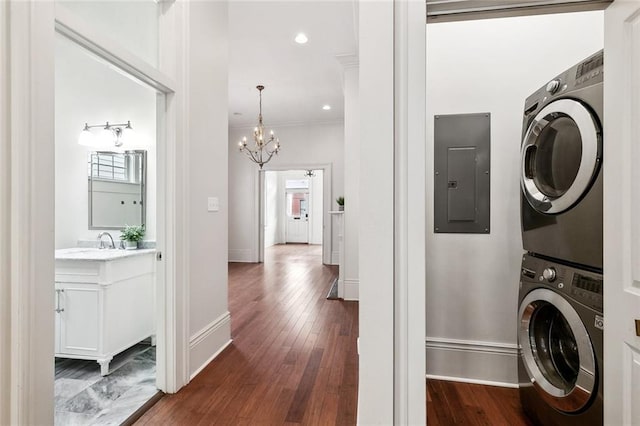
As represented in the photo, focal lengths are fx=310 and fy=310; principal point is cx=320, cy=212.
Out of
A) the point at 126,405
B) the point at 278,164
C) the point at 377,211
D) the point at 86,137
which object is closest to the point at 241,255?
the point at 278,164

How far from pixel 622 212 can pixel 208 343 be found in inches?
97.1

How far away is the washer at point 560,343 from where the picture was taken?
1240 millimetres

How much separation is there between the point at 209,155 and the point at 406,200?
6.17 feet

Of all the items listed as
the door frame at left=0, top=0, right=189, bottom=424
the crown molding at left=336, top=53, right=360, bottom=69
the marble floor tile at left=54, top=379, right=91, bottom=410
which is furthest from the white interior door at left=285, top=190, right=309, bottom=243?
the door frame at left=0, top=0, right=189, bottom=424

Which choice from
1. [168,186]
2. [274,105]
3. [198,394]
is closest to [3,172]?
[168,186]

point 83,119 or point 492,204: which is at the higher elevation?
point 83,119

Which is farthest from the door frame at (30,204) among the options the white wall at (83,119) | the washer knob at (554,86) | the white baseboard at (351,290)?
the white baseboard at (351,290)

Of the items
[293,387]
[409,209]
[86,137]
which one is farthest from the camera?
[86,137]

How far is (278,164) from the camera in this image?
6723mm

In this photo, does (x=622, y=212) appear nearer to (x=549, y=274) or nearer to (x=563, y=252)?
(x=563, y=252)

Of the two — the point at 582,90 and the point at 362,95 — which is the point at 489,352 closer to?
the point at 582,90

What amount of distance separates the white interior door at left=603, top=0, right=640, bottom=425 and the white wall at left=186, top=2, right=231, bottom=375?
214 centimetres

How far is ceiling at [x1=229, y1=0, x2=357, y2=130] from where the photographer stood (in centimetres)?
289

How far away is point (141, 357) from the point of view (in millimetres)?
2529
